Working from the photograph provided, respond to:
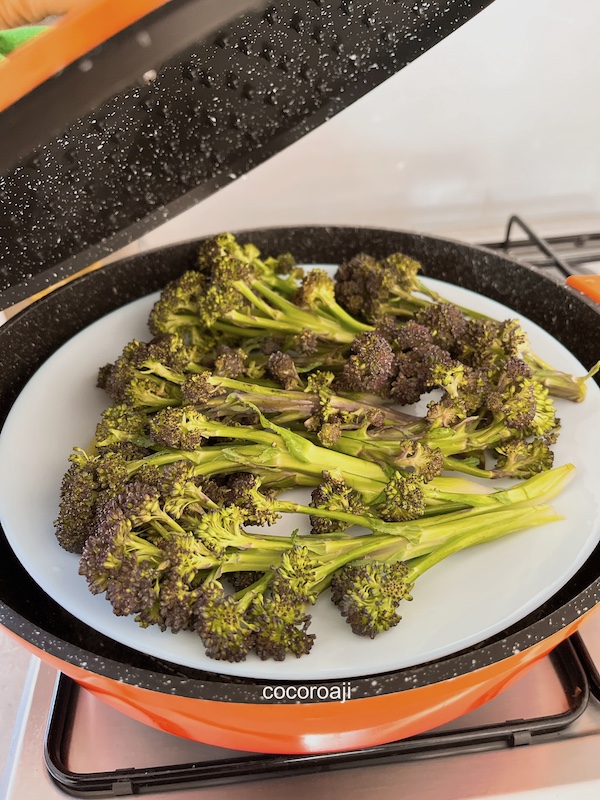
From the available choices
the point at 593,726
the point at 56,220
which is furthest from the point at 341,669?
the point at 56,220

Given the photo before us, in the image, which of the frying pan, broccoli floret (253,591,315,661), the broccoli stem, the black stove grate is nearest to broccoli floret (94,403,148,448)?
the frying pan

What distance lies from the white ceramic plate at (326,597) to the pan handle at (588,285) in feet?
0.43

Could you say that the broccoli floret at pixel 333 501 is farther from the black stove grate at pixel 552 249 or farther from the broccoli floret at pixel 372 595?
the black stove grate at pixel 552 249

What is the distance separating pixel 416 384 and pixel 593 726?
44 centimetres

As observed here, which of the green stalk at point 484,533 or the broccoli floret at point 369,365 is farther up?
the broccoli floret at point 369,365

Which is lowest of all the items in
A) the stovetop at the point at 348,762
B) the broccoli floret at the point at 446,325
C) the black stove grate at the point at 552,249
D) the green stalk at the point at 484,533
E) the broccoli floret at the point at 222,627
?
the stovetop at the point at 348,762

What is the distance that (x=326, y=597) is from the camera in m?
0.71

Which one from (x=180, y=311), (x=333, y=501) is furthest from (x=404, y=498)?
(x=180, y=311)

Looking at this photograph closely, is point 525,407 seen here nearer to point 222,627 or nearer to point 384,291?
point 384,291

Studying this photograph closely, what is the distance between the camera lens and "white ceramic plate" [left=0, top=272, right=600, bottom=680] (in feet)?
2.12

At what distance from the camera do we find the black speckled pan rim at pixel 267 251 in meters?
0.60

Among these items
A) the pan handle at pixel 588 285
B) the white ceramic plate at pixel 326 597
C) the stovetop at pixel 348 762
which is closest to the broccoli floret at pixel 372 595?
the white ceramic plate at pixel 326 597

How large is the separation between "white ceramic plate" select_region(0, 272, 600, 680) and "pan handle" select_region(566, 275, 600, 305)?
0.13m

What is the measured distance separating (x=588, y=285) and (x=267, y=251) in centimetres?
54
